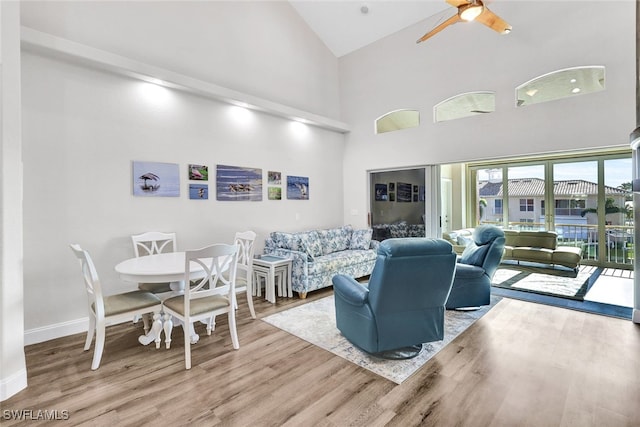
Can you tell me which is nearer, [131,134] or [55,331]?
[55,331]

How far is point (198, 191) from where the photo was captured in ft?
14.5

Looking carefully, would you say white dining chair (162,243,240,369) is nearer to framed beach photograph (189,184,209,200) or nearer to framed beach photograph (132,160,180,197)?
framed beach photograph (132,160,180,197)

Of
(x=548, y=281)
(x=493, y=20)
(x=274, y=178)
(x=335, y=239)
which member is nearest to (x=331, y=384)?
(x=335, y=239)

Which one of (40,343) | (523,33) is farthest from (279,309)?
(523,33)

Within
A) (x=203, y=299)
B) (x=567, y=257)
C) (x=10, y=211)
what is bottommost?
(x=567, y=257)

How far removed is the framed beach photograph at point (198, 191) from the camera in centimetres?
436

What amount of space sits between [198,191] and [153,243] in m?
0.96

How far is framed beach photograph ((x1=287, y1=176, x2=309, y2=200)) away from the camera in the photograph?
225 inches

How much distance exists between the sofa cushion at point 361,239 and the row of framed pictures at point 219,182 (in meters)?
1.24

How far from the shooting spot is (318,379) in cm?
242

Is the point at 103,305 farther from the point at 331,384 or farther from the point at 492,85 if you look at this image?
the point at 492,85

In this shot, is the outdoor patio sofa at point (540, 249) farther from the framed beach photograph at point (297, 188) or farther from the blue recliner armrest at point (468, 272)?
the framed beach photograph at point (297, 188)

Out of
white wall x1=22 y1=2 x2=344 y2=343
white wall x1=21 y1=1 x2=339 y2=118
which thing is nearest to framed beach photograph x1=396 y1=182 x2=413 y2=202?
white wall x1=22 y1=2 x2=344 y2=343

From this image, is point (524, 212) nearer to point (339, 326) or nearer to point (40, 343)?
point (339, 326)
